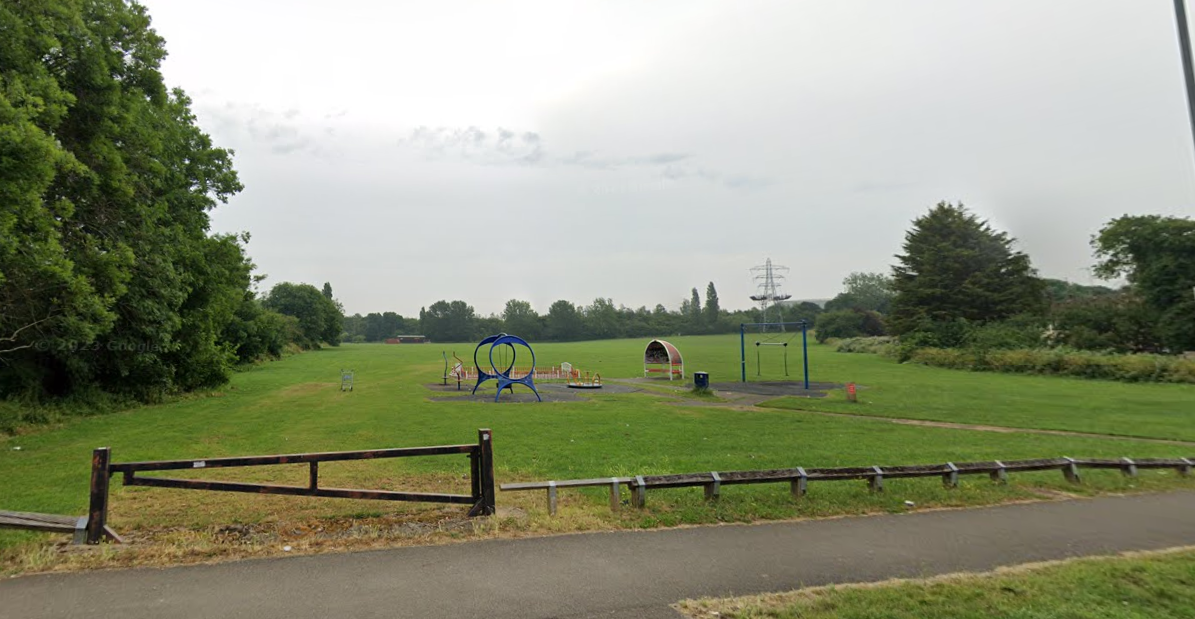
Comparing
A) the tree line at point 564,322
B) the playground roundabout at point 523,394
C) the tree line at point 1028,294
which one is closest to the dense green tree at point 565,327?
the tree line at point 564,322

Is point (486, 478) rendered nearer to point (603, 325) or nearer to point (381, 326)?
point (603, 325)

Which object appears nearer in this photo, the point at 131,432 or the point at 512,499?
the point at 512,499

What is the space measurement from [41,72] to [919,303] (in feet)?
180

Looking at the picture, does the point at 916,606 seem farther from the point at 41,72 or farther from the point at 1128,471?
the point at 41,72

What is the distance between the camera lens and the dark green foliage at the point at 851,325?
74.2 meters

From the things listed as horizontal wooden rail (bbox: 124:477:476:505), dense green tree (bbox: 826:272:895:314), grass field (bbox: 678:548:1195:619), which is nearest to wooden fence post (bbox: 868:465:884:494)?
grass field (bbox: 678:548:1195:619)

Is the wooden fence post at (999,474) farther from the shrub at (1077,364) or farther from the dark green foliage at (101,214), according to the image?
the shrub at (1077,364)

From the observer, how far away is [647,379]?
101 ft

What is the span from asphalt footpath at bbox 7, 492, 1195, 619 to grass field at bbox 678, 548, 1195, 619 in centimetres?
28

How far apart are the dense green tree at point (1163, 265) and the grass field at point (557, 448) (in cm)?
1391

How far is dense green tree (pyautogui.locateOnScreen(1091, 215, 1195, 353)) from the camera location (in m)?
31.2

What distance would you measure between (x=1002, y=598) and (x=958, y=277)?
172ft

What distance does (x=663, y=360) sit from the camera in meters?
33.1

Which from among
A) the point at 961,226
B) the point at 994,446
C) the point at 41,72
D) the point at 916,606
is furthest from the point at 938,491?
the point at 961,226
